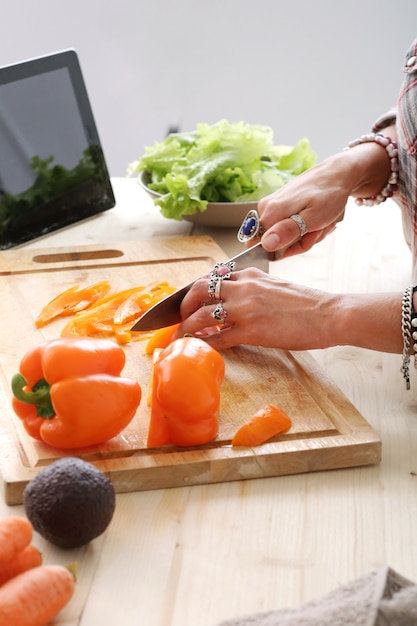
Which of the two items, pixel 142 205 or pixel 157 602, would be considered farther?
pixel 142 205

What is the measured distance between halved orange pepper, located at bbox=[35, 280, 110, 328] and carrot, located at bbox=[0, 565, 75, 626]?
0.94m

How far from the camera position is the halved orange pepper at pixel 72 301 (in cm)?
195

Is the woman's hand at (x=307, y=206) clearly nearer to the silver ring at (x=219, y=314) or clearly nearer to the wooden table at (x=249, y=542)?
the silver ring at (x=219, y=314)

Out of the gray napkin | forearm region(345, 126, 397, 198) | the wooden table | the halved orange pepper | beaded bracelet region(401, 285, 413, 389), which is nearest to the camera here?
the gray napkin

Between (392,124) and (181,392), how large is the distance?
1192mm

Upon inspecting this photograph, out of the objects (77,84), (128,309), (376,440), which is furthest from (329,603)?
(77,84)

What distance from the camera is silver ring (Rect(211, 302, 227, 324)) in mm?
1780

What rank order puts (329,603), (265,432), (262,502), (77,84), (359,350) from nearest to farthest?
1. (329,603)
2. (262,502)
3. (265,432)
4. (359,350)
5. (77,84)

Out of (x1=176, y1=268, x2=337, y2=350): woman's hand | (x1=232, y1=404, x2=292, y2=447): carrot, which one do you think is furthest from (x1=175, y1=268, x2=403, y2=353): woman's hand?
(x1=232, y1=404, x2=292, y2=447): carrot

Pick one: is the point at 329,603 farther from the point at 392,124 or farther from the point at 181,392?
the point at 392,124

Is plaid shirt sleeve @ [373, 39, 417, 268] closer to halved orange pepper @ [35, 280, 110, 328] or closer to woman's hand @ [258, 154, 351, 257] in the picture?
woman's hand @ [258, 154, 351, 257]

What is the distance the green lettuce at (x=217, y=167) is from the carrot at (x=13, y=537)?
4.66 feet

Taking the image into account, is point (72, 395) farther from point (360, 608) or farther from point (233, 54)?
point (233, 54)

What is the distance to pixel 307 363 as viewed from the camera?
1.74 metres
